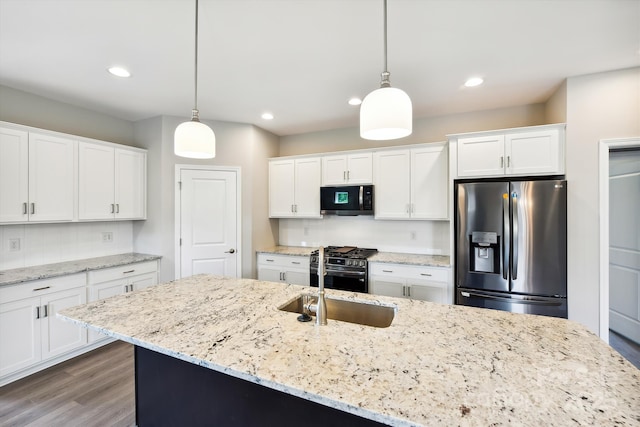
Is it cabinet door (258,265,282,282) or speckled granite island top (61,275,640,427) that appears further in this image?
cabinet door (258,265,282,282)

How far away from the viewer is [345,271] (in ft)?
11.2

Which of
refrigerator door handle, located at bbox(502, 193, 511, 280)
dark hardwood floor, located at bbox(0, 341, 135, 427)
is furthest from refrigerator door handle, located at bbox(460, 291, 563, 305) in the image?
dark hardwood floor, located at bbox(0, 341, 135, 427)

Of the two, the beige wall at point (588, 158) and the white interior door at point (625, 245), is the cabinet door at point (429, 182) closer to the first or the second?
the beige wall at point (588, 158)

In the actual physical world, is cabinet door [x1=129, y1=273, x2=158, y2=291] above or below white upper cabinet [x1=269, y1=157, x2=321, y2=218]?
below

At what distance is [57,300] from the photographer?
2.69 metres

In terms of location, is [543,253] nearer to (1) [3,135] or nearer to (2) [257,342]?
(2) [257,342]

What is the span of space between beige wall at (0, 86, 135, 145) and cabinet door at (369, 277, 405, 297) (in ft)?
12.2

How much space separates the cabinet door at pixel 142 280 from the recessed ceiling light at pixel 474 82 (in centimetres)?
411

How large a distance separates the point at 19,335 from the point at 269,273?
2.42 meters

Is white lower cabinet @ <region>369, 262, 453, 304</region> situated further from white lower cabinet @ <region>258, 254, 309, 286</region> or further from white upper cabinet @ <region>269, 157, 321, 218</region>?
white upper cabinet @ <region>269, 157, 321, 218</region>

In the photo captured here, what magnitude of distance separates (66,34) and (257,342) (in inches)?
97.2

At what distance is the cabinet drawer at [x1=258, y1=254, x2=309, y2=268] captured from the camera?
3.75 meters

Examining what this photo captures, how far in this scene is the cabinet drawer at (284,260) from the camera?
12.3 ft

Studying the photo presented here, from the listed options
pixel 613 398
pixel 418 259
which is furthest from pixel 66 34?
pixel 418 259
